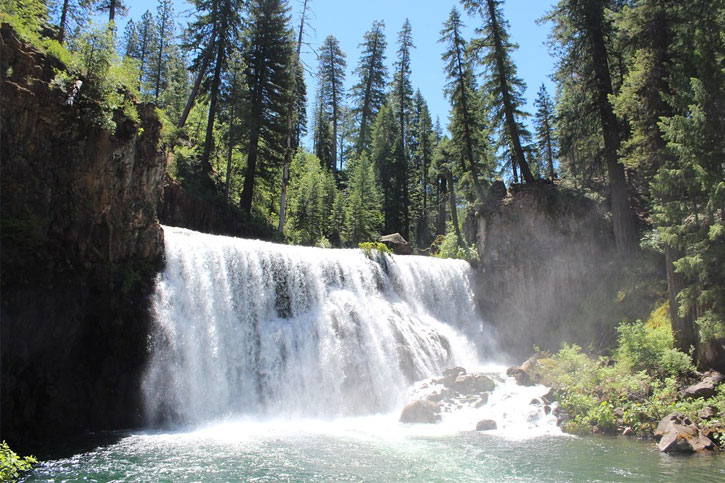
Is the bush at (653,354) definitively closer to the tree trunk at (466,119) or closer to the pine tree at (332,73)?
the tree trunk at (466,119)

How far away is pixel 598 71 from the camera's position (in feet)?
70.1

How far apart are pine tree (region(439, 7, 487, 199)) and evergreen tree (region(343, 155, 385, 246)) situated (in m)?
8.48

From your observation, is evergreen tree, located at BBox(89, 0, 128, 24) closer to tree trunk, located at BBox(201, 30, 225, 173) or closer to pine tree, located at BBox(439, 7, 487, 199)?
tree trunk, located at BBox(201, 30, 225, 173)

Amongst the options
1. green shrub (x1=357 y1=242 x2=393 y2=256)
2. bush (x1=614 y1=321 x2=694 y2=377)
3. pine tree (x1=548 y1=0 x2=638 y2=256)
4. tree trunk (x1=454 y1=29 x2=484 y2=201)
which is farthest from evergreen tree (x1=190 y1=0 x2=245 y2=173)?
bush (x1=614 y1=321 x2=694 y2=377)

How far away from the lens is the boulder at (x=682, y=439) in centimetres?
1012

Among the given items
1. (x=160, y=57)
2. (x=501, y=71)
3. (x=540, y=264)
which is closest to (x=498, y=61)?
(x=501, y=71)

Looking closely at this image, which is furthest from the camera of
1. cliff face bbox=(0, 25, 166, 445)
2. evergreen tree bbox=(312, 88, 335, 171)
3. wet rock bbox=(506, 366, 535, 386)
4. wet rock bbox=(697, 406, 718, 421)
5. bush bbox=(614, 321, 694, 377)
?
evergreen tree bbox=(312, 88, 335, 171)

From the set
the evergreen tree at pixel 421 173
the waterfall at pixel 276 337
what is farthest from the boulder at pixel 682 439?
the evergreen tree at pixel 421 173

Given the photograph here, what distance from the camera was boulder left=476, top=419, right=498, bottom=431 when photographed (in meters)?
13.1

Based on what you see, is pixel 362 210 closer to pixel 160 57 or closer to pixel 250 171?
pixel 250 171

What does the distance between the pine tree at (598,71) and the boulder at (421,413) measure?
12435 millimetres

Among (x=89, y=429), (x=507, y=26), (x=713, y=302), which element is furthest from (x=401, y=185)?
(x=89, y=429)

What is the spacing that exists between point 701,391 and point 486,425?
18.4 ft

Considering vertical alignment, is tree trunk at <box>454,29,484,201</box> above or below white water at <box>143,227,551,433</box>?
above
